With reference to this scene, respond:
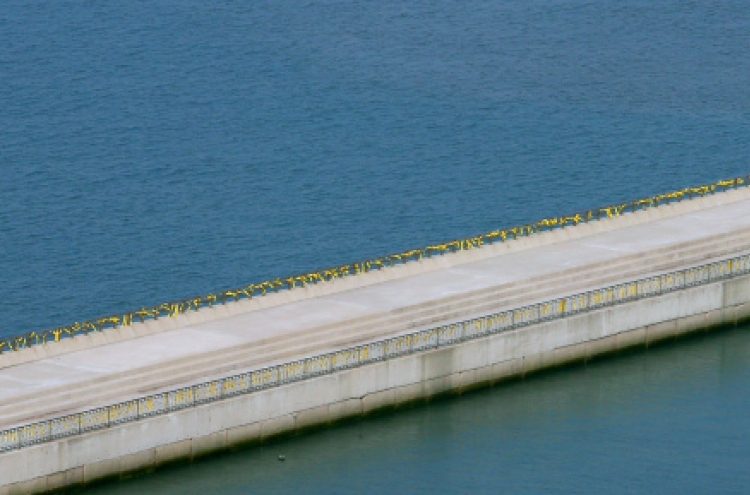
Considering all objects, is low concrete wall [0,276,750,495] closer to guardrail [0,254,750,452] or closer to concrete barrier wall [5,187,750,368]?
guardrail [0,254,750,452]

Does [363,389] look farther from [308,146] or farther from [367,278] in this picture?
[308,146]

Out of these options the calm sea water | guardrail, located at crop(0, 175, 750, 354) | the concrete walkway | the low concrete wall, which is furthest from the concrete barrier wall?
the calm sea water

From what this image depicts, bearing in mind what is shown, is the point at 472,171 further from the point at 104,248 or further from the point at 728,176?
the point at 104,248

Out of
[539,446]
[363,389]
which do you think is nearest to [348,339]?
[363,389]

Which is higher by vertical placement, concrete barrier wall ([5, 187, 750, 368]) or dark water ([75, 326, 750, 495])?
concrete barrier wall ([5, 187, 750, 368])

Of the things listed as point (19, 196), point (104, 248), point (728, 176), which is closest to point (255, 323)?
point (104, 248)

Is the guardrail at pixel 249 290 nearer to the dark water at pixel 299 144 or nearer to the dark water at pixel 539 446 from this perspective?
the dark water at pixel 299 144
